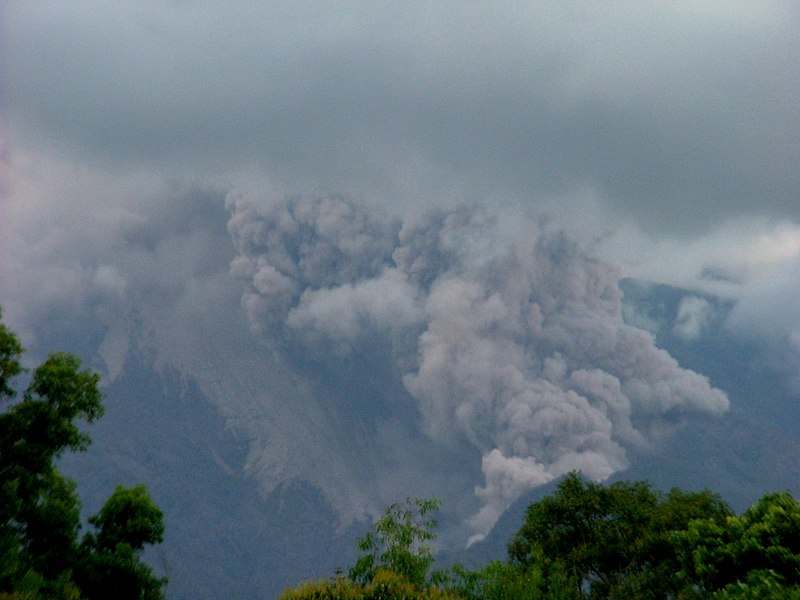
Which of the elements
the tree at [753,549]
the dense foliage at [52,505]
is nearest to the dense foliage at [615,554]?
the tree at [753,549]

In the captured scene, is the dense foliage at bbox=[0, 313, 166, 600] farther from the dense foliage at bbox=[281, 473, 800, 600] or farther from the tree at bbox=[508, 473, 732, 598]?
the tree at bbox=[508, 473, 732, 598]

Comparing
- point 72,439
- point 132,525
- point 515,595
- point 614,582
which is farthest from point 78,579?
point 614,582

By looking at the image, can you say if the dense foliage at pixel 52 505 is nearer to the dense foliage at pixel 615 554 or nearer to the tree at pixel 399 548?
the dense foliage at pixel 615 554

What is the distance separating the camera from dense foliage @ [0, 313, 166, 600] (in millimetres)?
22062

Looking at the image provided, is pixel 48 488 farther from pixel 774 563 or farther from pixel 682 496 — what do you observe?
pixel 682 496

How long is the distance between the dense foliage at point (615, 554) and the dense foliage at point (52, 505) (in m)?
9.94

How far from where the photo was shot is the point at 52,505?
87.2ft

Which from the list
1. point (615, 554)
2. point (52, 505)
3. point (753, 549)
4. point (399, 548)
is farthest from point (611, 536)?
point (52, 505)

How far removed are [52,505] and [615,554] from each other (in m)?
36.2

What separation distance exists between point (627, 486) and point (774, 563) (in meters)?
31.9

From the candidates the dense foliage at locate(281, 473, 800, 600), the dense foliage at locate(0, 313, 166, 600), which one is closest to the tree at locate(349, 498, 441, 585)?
the dense foliage at locate(281, 473, 800, 600)

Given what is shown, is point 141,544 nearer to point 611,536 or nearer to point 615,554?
point 615,554

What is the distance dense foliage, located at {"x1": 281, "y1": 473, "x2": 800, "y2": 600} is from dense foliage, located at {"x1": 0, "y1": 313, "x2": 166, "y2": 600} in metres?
9.94

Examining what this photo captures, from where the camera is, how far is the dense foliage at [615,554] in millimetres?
21062
